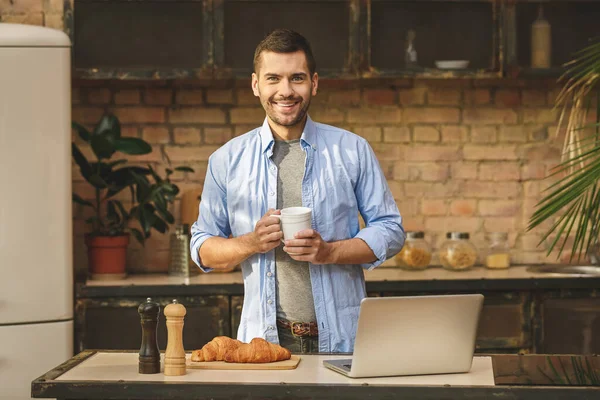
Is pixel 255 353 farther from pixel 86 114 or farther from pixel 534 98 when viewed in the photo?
pixel 534 98

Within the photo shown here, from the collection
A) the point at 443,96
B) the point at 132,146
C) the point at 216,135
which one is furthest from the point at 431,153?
the point at 132,146

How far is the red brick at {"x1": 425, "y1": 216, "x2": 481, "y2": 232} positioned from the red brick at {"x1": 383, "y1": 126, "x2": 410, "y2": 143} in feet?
1.24

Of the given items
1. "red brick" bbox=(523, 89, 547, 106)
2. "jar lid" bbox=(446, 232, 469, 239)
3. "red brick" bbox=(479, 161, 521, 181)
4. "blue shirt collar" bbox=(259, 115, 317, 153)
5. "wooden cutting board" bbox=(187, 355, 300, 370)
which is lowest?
"wooden cutting board" bbox=(187, 355, 300, 370)

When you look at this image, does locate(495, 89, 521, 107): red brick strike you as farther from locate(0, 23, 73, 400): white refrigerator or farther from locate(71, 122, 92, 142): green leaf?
locate(0, 23, 73, 400): white refrigerator

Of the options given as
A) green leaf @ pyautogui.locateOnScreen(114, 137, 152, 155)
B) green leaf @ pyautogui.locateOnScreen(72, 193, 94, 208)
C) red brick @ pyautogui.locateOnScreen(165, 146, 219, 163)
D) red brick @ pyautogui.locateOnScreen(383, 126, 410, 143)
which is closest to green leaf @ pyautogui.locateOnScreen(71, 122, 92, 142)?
green leaf @ pyautogui.locateOnScreen(114, 137, 152, 155)

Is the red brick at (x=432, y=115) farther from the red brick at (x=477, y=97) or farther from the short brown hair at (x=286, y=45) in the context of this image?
the short brown hair at (x=286, y=45)

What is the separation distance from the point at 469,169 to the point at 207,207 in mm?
1979

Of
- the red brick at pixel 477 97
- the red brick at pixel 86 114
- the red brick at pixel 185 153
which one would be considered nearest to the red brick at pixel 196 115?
the red brick at pixel 185 153

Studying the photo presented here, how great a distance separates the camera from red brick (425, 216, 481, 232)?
430 cm

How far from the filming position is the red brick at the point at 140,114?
4.20 meters

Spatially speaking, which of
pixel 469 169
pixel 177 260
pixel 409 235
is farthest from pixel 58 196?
pixel 469 169

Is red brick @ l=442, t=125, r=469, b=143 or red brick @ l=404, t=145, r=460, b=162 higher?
red brick @ l=442, t=125, r=469, b=143

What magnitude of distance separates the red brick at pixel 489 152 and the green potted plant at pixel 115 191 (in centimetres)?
128

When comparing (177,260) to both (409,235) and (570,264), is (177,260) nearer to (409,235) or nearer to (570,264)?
(409,235)
